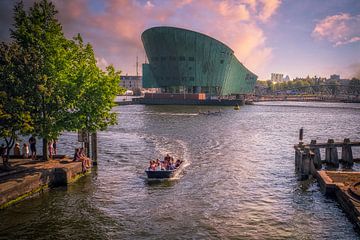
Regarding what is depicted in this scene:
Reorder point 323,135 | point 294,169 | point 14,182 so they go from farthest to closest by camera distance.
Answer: point 323,135, point 294,169, point 14,182

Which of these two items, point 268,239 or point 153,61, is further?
point 153,61

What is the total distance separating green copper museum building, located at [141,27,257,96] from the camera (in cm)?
14875

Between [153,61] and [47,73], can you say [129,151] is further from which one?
[153,61]

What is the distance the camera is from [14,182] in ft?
69.5

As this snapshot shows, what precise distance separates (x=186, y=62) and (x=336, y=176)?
133244 millimetres

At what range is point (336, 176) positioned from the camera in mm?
25531

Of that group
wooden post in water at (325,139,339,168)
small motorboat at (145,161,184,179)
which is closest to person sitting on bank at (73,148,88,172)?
small motorboat at (145,161,184,179)

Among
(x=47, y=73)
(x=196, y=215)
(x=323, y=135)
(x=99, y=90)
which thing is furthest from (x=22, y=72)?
(x=323, y=135)

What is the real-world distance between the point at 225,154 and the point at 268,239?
23.3 meters

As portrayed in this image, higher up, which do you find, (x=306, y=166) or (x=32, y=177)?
(x=32, y=177)

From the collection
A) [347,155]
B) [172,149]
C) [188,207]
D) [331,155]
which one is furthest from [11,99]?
[347,155]

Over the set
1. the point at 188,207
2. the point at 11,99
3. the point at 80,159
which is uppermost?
the point at 11,99

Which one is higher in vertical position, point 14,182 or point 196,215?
point 14,182

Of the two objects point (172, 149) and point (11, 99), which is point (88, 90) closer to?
point (11, 99)
